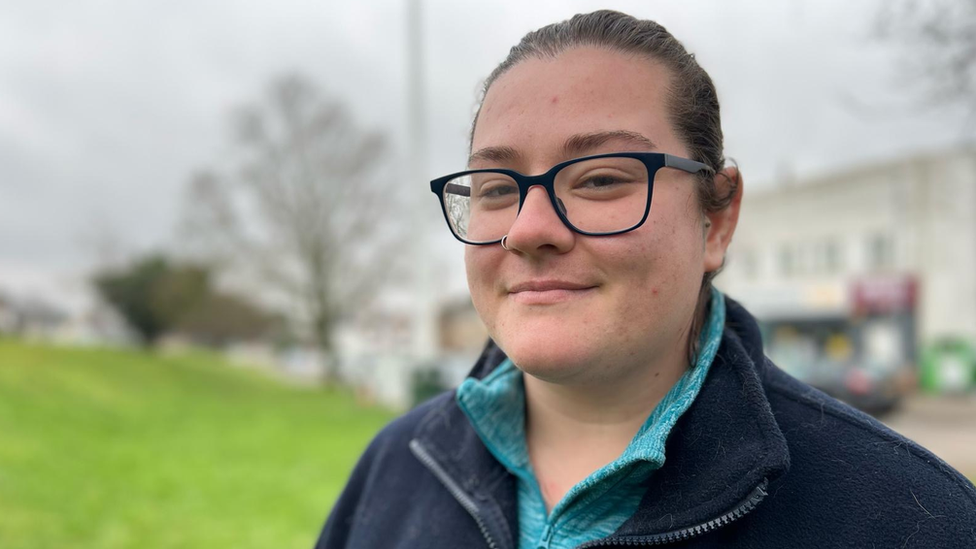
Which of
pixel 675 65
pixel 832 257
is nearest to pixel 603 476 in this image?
pixel 675 65

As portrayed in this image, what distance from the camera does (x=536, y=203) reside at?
129 cm

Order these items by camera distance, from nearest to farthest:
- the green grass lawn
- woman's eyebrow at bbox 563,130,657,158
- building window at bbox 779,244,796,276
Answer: woman's eyebrow at bbox 563,130,657,158, the green grass lawn, building window at bbox 779,244,796,276

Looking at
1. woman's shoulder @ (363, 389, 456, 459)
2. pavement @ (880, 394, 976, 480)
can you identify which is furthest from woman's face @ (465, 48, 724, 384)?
pavement @ (880, 394, 976, 480)

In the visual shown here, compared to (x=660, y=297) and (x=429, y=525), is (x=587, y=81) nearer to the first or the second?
(x=660, y=297)

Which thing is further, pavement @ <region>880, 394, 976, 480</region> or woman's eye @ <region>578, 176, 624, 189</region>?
pavement @ <region>880, 394, 976, 480</region>

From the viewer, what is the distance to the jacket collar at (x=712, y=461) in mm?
1224

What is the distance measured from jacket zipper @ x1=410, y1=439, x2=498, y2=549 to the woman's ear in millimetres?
683

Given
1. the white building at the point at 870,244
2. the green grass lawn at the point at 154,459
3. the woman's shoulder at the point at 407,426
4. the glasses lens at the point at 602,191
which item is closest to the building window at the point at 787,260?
the white building at the point at 870,244

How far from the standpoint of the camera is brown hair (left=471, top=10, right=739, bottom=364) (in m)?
1.36

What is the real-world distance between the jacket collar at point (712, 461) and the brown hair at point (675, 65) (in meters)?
0.11

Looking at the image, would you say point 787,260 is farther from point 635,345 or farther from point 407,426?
point 635,345

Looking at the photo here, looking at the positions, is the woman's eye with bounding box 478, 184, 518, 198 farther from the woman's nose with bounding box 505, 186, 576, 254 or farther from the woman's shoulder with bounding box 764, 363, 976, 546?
the woman's shoulder with bounding box 764, 363, 976, 546

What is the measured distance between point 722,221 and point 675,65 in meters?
0.32

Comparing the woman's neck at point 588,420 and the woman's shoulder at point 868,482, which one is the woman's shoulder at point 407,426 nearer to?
the woman's neck at point 588,420
